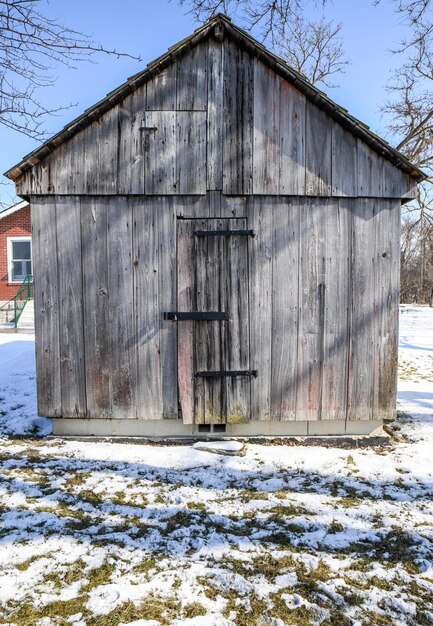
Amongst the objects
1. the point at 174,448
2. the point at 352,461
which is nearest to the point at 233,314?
the point at 174,448

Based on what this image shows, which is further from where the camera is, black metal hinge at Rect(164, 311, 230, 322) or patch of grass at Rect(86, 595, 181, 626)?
black metal hinge at Rect(164, 311, 230, 322)

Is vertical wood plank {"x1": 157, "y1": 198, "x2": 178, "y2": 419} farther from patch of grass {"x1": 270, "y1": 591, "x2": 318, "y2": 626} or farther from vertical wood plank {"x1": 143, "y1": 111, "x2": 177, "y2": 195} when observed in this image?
patch of grass {"x1": 270, "y1": 591, "x2": 318, "y2": 626}

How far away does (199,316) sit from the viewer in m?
5.00

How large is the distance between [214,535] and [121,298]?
2.92m

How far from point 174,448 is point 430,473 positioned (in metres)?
2.91

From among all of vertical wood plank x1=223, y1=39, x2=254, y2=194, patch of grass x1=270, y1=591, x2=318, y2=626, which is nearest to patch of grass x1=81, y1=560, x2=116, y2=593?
patch of grass x1=270, y1=591, x2=318, y2=626

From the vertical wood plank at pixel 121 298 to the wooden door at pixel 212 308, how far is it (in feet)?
2.00

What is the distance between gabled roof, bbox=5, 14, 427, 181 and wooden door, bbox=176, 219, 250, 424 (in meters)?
1.64

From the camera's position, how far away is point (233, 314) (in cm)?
508

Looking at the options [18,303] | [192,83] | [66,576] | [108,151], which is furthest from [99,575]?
[18,303]

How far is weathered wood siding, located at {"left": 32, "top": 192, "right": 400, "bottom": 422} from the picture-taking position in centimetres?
506

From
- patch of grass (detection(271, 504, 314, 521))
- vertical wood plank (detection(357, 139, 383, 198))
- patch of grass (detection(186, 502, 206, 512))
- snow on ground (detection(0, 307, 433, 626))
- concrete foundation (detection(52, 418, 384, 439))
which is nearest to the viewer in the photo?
snow on ground (detection(0, 307, 433, 626))

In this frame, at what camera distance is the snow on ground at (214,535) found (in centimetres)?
250

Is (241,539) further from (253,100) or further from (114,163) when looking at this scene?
(253,100)
